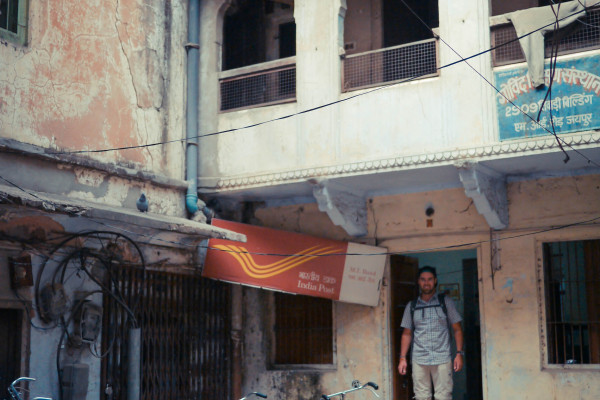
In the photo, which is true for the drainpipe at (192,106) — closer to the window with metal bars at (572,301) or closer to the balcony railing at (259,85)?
the balcony railing at (259,85)

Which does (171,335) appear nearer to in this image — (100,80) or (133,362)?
(133,362)

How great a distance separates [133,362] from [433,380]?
A: 3.66m

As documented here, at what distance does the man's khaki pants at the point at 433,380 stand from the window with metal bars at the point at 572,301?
121cm

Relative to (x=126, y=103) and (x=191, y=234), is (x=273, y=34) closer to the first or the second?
(x=126, y=103)

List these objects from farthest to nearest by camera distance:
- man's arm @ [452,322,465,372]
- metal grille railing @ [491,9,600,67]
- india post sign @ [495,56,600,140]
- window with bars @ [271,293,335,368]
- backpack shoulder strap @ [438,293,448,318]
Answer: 1. window with bars @ [271,293,335,368]
2. backpack shoulder strap @ [438,293,448,318]
3. man's arm @ [452,322,465,372]
4. metal grille railing @ [491,9,600,67]
5. india post sign @ [495,56,600,140]

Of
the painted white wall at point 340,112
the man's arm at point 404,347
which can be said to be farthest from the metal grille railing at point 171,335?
the man's arm at point 404,347

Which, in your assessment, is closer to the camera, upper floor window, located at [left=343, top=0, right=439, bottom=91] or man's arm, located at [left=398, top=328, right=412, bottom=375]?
man's arm, located at [left=398, top=328, right=412, bottom=375]

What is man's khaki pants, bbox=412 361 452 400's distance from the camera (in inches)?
373

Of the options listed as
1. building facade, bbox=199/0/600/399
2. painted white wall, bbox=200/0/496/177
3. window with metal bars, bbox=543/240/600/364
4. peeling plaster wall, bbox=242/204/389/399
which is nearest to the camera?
building facade, bbox=199/0/600/399

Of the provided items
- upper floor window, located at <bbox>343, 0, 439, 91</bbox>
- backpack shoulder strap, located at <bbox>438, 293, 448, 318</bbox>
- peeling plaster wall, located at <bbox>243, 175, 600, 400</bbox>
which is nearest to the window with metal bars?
peeling plaster wall, located at <bbox>243, 175, 600, 400</bbox>

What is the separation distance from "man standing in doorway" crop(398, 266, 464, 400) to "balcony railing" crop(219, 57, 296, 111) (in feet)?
9.79

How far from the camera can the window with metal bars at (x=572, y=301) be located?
357 inches

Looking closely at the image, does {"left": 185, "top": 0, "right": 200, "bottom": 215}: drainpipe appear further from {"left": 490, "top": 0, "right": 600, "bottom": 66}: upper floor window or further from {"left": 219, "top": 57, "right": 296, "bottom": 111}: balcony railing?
{"left": 490, "top": 0, "right": 600, "bottom": 66}: upper floor window

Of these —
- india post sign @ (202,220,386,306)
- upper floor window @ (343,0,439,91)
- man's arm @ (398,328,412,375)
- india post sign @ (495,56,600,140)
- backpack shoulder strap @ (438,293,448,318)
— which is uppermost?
upper floor window @ (343,0,439,91)
